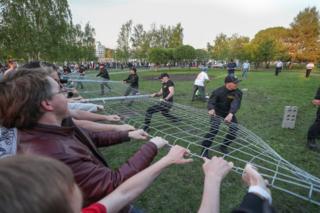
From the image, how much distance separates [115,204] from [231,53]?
50593 millimetres

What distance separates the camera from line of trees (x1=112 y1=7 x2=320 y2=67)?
38000mm

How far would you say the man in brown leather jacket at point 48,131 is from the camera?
3.99 feet

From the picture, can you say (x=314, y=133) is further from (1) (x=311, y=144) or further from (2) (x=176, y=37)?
(2) (x=176, y=37)

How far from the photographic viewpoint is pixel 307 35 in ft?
129

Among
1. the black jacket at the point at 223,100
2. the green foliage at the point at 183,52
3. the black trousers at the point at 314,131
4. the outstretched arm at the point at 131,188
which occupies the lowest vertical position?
the black trousers at the point at 314,131

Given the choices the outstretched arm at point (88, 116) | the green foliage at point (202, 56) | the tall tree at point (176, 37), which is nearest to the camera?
the outstretched arm at point (88, 116)

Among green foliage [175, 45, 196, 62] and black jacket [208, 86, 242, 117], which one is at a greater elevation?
green foliage [175, 45, 196, 62]

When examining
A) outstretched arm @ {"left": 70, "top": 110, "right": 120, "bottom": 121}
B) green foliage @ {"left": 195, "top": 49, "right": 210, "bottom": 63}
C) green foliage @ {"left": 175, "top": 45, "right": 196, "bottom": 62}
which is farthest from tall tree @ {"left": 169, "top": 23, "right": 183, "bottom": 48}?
outstretched arm @ {"left": 70, "top": 110, "right": 120, "bottom": 121}

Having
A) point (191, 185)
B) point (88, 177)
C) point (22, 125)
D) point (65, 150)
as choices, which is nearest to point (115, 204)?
point (88, 177)

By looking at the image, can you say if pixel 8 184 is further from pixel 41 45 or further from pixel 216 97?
pixel 41 45

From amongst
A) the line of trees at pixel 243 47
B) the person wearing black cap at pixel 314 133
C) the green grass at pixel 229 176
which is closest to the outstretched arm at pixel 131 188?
the green grass at pixel 229 176

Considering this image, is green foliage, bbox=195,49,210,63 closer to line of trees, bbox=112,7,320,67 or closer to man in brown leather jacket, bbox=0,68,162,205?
line of trees, bbox=112,7,320,67

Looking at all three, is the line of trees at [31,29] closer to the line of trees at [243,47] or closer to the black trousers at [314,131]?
the black trousers at [314,131]

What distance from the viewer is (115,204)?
3.73 feet
